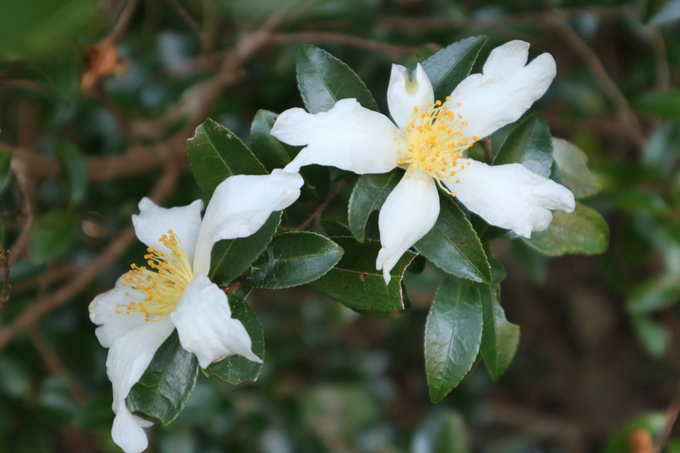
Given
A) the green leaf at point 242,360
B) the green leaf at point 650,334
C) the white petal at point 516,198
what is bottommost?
the green leaf at point 650,334

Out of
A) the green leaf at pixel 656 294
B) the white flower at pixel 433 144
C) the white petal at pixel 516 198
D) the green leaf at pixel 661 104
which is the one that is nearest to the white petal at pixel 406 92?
the white flower at pixel 433 144

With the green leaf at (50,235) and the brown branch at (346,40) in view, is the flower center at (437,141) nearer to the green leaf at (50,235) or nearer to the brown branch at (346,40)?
the brown branch at (346,40)

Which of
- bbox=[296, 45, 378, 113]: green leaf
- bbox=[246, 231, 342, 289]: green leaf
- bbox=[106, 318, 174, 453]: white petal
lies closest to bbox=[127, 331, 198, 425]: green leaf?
bbox=[106, 318, 174, 453]: white petal

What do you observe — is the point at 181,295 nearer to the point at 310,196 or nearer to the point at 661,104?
the point at 310,196

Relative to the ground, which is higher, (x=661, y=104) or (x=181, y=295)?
(x=181, y=295)

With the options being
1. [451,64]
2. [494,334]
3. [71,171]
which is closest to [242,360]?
[494,334]

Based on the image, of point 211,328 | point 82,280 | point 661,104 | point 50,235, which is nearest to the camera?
point 211,328
